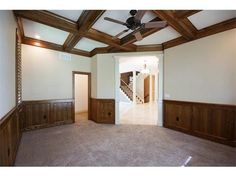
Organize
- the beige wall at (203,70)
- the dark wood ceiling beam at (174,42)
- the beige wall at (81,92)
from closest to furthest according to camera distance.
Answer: the beige wall at (203,70), the dark wood ceiling beam at (174,42), the beige wall at (81,92)

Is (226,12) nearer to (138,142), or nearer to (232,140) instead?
(232,140)

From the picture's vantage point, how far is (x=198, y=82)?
13.0ft

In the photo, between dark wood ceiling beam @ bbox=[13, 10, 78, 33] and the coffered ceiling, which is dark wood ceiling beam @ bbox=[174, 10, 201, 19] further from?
dark wood ceiling beam @ bbox=[13, 10, 78, 33]

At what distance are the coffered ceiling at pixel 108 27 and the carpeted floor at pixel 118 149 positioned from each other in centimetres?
264

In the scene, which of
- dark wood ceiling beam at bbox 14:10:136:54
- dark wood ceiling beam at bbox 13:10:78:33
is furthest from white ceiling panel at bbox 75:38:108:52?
dark wood ceiling beam at bbox 13:10:78:33

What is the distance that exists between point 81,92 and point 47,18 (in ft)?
16.2

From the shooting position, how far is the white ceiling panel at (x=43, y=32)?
12.0 ft

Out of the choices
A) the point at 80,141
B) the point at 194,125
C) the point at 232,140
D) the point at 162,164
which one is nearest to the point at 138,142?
the point at 162,164

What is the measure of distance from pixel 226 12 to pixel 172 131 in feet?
10.8

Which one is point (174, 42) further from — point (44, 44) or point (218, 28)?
point (44, 44)

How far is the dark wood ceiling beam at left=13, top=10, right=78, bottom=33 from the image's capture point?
9.36 feet

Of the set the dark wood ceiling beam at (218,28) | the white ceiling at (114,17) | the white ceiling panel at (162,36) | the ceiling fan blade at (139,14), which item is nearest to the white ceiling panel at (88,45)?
the white ceiling at (114,17)

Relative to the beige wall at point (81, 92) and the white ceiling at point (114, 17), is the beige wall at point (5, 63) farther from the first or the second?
the beige wall at point (81, 92)

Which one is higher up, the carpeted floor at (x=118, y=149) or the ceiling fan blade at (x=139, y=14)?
the ceiling fan blade at (x=139, y=14)
